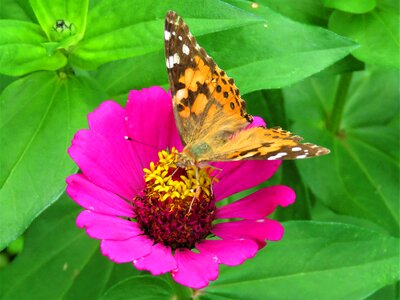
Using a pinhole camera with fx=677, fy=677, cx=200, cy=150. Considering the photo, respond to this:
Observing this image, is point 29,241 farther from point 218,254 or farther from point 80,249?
point 218,254

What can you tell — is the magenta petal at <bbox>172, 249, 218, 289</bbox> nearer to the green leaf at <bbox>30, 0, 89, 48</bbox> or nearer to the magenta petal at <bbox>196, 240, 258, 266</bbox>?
the magenta petal at <bbox>196, 240, 258, 266</bbox>

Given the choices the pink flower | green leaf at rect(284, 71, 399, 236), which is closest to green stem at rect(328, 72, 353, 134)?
green leaf at rect(284, 71, 399, 236)

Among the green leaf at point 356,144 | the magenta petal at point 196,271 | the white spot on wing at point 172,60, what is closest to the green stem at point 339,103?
the green leaf at point 356,144

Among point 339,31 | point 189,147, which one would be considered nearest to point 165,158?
point 189,147

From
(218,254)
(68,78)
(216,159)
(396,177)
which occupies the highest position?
(68,78)

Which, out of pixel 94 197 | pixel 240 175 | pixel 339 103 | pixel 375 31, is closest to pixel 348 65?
pixel 375 31

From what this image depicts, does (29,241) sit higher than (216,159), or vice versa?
(216,159)

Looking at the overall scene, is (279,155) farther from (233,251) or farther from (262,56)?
(262,56)
